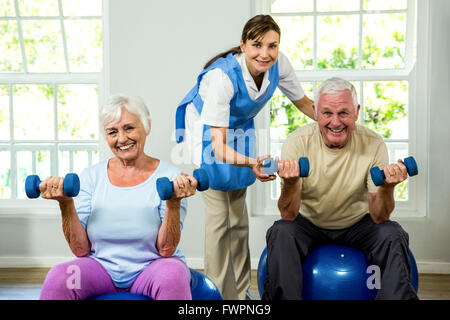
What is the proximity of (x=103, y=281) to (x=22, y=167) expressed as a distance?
2334 millimetres

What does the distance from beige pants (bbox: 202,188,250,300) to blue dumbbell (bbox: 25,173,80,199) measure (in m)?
0.93

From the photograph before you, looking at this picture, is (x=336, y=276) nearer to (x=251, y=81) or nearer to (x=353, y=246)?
(x=353, y=246)

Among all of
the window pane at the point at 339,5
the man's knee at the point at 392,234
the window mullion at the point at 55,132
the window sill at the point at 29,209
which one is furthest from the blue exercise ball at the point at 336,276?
the window mullion at the point at 55,132

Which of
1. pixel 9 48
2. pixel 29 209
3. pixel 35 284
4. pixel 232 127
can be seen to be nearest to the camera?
pixel 232 127

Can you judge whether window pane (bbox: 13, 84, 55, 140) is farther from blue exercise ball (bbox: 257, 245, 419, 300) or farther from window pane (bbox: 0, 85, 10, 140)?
blue exercise ball (bbox: 257, 245, 419, 300)

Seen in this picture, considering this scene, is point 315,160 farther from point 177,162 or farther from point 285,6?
point 285,6

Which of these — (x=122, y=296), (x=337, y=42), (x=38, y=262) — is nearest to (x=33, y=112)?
(x=38, y=262)

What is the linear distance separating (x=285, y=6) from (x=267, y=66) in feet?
4.50

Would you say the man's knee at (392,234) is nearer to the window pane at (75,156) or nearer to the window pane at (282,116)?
the window pane at (282,116)

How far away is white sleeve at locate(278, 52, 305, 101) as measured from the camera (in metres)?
2.67

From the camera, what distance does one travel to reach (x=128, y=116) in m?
1.98

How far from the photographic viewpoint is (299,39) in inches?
143
